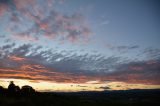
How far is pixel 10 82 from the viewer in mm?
112375

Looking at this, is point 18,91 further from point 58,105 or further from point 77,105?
point 77,105

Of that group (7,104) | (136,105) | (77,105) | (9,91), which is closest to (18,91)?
(9,91)

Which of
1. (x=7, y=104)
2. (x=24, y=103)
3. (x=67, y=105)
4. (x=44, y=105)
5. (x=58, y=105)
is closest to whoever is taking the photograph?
(x=7, y=104)

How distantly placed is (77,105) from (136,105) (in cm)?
6771

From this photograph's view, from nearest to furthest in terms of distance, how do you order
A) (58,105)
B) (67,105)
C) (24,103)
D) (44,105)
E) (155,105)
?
(24,103) → (44,105) → (58,105) → (67,105) → (155,105)

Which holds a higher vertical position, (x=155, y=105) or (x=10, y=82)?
(x=10, y=82)

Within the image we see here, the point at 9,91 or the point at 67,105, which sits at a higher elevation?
the point at 9,91

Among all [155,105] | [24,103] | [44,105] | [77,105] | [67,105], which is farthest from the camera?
[155,105]

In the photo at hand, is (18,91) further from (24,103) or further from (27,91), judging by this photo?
(24,103)

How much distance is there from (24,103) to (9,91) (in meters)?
38.2

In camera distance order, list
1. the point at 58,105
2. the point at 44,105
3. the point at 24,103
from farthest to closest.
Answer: the point at 58,105, the point at 44,105, the point at 24,103

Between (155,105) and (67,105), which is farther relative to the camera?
(155,105)

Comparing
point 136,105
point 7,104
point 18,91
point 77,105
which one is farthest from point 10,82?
point 136,105

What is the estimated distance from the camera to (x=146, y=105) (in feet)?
537
